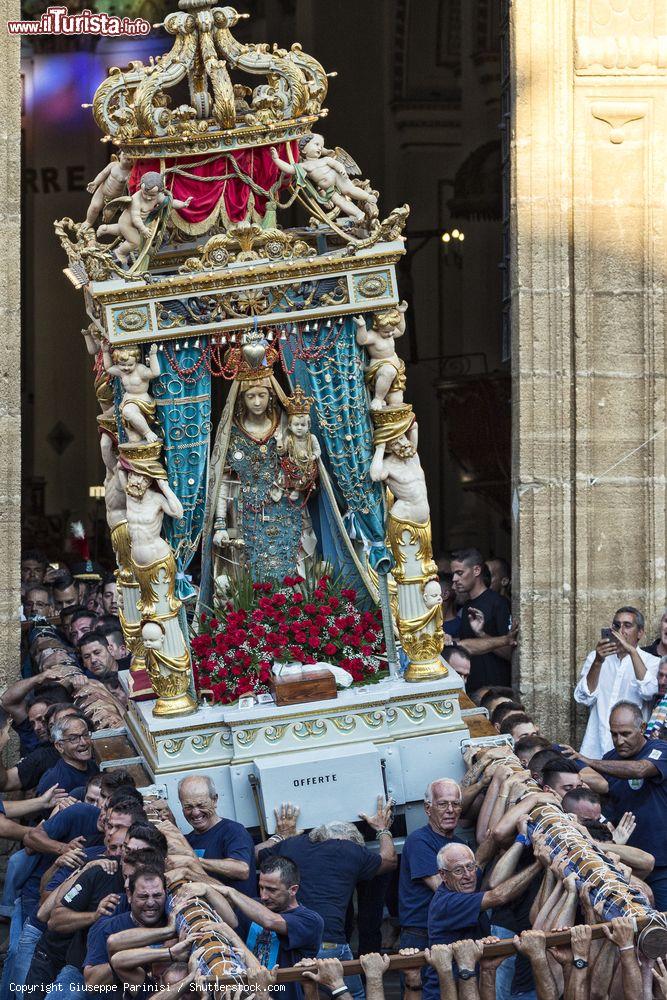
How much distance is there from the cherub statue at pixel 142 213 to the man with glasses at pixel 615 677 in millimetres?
3696

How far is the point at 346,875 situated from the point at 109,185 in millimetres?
4668

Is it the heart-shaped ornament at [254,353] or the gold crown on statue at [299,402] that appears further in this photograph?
the gold crown on statue at [299,402]

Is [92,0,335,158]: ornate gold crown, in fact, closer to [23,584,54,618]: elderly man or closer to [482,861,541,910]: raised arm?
[23,584,54,618]: elderly man

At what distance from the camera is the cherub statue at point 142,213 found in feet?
34.4

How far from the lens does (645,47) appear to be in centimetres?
1236

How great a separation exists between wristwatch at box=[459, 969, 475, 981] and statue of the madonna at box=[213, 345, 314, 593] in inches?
162

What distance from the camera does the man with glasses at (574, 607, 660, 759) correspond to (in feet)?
36.4

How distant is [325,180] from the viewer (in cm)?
1076

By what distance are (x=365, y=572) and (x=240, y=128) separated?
2761 millimetres

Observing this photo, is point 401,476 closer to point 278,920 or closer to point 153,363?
point 153,363

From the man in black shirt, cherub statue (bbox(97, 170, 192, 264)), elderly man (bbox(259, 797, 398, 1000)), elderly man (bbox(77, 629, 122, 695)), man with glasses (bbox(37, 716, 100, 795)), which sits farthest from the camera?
the man in black shirt

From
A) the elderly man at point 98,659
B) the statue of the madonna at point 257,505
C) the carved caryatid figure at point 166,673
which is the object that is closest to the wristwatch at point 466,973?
the carved caryatid figure at point 166,673

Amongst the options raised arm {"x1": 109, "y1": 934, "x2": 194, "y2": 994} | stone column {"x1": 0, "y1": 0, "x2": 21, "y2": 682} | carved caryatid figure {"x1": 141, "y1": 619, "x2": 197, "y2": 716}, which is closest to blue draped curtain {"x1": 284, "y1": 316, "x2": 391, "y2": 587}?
carved caryatid figure {"x1": 141, "y1": 619, "x2": 197, "y2": 716}

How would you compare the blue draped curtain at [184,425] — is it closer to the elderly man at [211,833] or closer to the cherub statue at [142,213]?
the cherub statue at [142,213]
